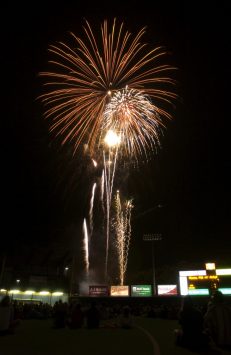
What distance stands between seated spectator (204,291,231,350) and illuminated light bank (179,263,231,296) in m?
37.9

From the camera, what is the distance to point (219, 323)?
6984mm

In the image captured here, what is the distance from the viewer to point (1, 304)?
9.42m

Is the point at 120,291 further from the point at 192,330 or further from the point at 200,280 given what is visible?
the point at 192,330

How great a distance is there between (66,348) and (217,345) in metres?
3.14

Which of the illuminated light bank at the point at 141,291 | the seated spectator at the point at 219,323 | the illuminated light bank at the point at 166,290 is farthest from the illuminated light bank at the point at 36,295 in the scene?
the seated spectator at the point at 219,323

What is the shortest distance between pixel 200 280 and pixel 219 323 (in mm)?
39030

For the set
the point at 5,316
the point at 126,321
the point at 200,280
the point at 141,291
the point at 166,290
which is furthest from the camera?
the point at 141,291

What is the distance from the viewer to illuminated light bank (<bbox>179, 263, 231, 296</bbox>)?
4325 centimetres

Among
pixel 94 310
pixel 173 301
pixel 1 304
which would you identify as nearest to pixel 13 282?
pixel 173 301

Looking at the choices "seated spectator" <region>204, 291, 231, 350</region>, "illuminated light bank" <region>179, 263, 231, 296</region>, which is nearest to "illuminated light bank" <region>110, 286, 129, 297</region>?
"illuminated light bank" <region>179, 263, 231, 296</region>

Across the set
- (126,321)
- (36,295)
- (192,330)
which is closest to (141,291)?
(36,295)

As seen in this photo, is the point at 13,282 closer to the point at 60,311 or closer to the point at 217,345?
the point at 60,311

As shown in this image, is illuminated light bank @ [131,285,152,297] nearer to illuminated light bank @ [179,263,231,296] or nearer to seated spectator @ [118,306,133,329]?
illuminated light bank @ [179,263,231,296]

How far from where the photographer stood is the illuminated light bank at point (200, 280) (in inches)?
1703
